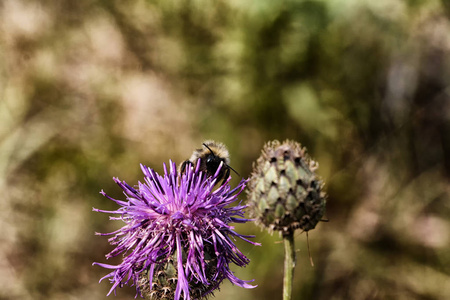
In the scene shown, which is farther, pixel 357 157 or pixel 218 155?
pixel 357 157

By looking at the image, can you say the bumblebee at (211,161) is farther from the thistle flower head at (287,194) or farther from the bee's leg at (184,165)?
the thistle flower head at (287,194)

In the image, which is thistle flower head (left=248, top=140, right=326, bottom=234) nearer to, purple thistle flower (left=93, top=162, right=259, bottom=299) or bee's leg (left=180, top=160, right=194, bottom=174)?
purple thistle flower (left=93, top=162, right=259, bottom=299)

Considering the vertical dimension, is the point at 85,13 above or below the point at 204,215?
above

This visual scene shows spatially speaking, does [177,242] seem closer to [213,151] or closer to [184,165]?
[184,165]

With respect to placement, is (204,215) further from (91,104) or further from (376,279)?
(91,104)

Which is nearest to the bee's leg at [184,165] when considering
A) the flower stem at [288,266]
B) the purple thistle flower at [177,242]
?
the purple thistle flower at [177,242]

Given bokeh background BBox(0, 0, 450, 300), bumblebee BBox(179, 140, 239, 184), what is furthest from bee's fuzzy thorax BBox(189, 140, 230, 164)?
bokeh background BBox(0, 0, 450, 300)

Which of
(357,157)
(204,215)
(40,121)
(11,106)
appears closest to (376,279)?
(357,157)
